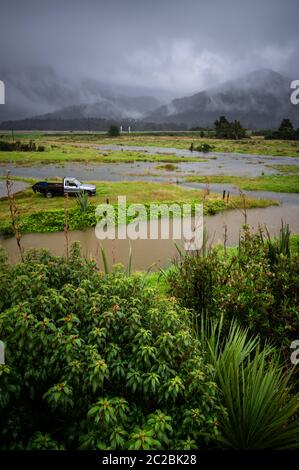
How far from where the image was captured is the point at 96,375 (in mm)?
2789

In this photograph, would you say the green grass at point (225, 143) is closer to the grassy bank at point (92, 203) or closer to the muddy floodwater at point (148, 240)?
the muddy floodwater at point (148, 240)

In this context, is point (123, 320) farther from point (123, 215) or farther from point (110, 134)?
point (110, 134)

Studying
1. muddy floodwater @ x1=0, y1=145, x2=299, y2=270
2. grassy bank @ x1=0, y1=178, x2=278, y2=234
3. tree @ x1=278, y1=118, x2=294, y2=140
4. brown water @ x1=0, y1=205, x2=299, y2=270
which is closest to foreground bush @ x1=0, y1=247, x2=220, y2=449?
muddy floodwater @ x1=0, y1=145, x2=299, y2=270

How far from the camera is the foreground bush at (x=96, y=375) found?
2.81 metres

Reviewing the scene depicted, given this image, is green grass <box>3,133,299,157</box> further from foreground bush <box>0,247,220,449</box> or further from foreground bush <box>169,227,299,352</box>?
foreground bush <box>0,247,220,449</box>

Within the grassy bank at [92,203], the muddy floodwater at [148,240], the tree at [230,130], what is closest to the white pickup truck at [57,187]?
the grassy bank at [92,203]

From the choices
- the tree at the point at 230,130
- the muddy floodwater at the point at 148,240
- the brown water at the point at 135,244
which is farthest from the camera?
the tree at the point at 230,130

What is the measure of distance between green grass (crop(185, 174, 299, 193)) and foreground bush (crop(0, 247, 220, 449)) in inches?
1106

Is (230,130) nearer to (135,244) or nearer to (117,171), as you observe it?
(117,171)

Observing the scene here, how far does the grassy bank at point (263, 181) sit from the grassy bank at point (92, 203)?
5722 millimetres

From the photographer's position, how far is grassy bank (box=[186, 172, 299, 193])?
1233 inches
